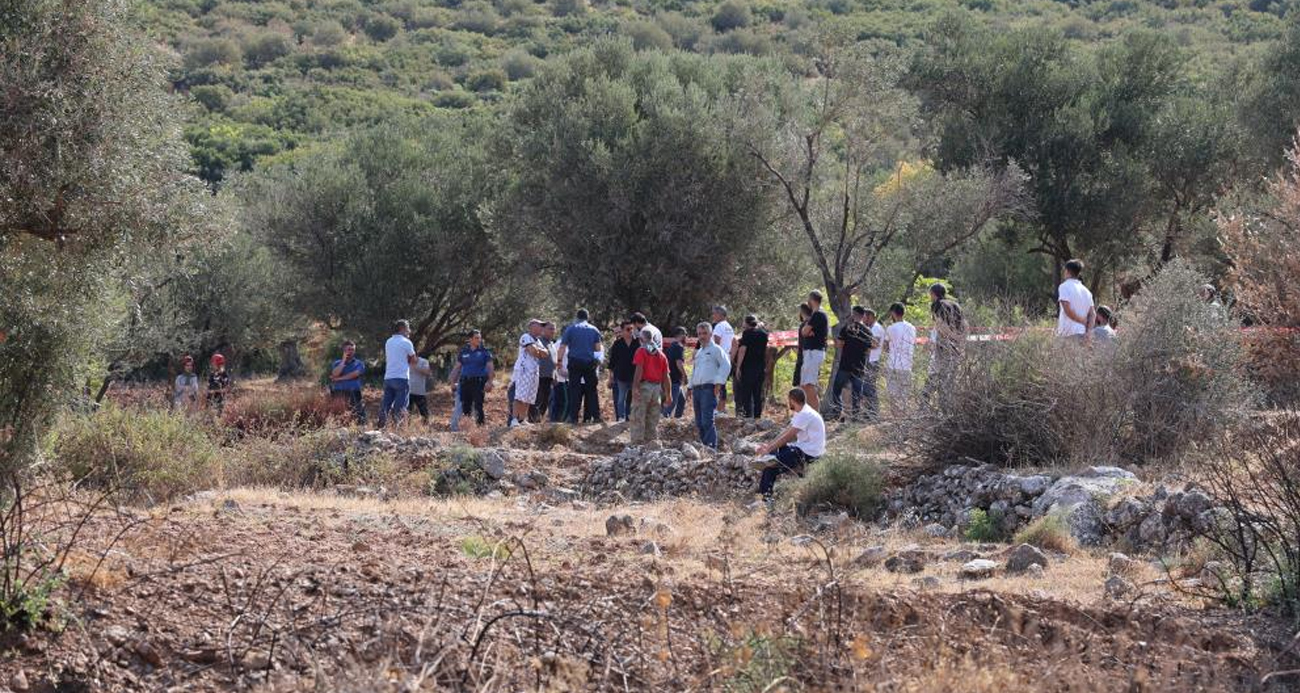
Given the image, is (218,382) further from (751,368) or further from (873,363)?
(873,363)

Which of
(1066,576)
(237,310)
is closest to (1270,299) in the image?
(1066,576)

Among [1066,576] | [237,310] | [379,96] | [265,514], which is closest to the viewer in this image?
[1066,576]

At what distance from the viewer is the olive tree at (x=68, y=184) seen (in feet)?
33.1

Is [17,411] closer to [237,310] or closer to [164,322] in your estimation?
[164,322]

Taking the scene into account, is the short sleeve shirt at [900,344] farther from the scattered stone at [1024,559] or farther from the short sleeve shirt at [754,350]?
the scattered stone at [1024,559]

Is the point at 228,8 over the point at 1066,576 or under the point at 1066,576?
over

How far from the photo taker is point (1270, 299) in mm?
10367

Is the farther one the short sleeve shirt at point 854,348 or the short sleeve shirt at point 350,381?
the short sleeve shirt at point 350,381

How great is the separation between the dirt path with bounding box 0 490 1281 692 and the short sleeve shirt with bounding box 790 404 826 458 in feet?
13.4

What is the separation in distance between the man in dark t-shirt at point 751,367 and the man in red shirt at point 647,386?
1.19 m

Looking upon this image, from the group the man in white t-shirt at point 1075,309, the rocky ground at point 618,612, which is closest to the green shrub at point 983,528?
the rocky ground at point 618,612

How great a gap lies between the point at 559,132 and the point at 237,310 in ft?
30.2

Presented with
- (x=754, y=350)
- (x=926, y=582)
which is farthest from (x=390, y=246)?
(x=926, y=582)

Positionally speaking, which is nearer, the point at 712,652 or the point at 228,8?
the point at 712,652
